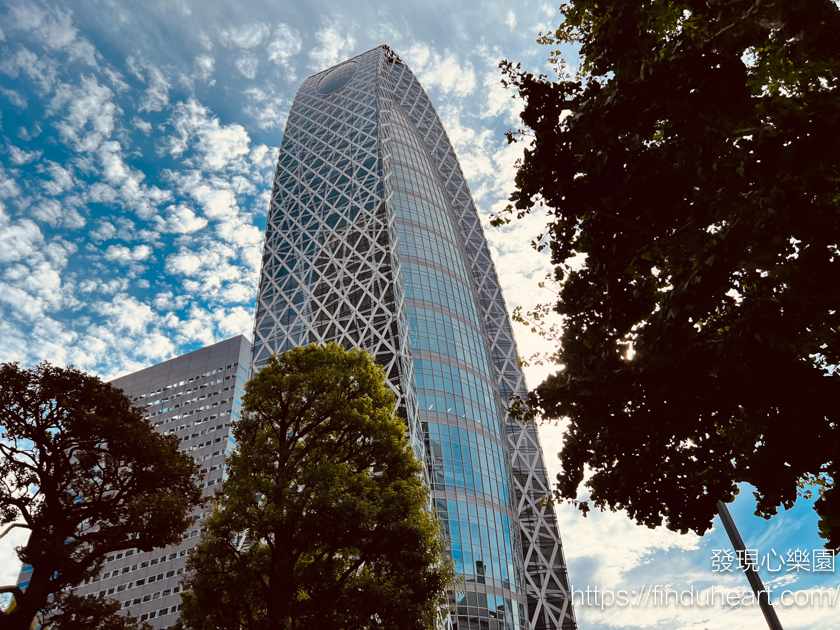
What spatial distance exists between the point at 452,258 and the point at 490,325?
42.3ft

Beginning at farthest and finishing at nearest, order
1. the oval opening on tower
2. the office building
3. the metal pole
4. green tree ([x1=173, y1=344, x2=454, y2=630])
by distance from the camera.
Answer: the oval opening on tower < the office building < green tree ([x1=173, y1=344, x2=454, y2=630]) < the metal pole

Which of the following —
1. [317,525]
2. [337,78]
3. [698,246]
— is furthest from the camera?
[337,78]

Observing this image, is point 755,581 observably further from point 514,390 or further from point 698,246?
point 514,390

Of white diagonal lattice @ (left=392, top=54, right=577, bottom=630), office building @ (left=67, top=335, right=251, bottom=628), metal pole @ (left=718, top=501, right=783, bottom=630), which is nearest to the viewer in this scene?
metal pole @ (left=718, top=501, right=783, bottom=630)

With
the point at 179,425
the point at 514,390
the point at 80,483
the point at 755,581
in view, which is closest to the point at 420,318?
the point at 514,390

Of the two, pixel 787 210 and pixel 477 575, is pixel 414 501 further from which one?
pixel 477 575

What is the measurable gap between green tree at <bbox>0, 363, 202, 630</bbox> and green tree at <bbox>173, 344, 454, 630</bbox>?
1.76 metres

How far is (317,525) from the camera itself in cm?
1159

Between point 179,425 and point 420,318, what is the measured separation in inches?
2343

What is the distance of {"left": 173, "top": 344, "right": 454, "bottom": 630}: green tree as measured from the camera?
11250mm

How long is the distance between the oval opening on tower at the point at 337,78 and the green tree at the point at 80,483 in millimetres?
66421

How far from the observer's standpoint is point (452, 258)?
2136 inches

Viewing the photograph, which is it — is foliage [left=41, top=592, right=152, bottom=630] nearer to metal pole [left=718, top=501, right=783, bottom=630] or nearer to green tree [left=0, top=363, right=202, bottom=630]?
green tree [left=0, top=363, right=202, bottom=630]

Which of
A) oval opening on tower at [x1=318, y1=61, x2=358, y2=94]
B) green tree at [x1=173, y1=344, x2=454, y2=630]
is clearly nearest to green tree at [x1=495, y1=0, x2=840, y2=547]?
green tree at [x1=173, y1=344, x2=454, y2=630]
